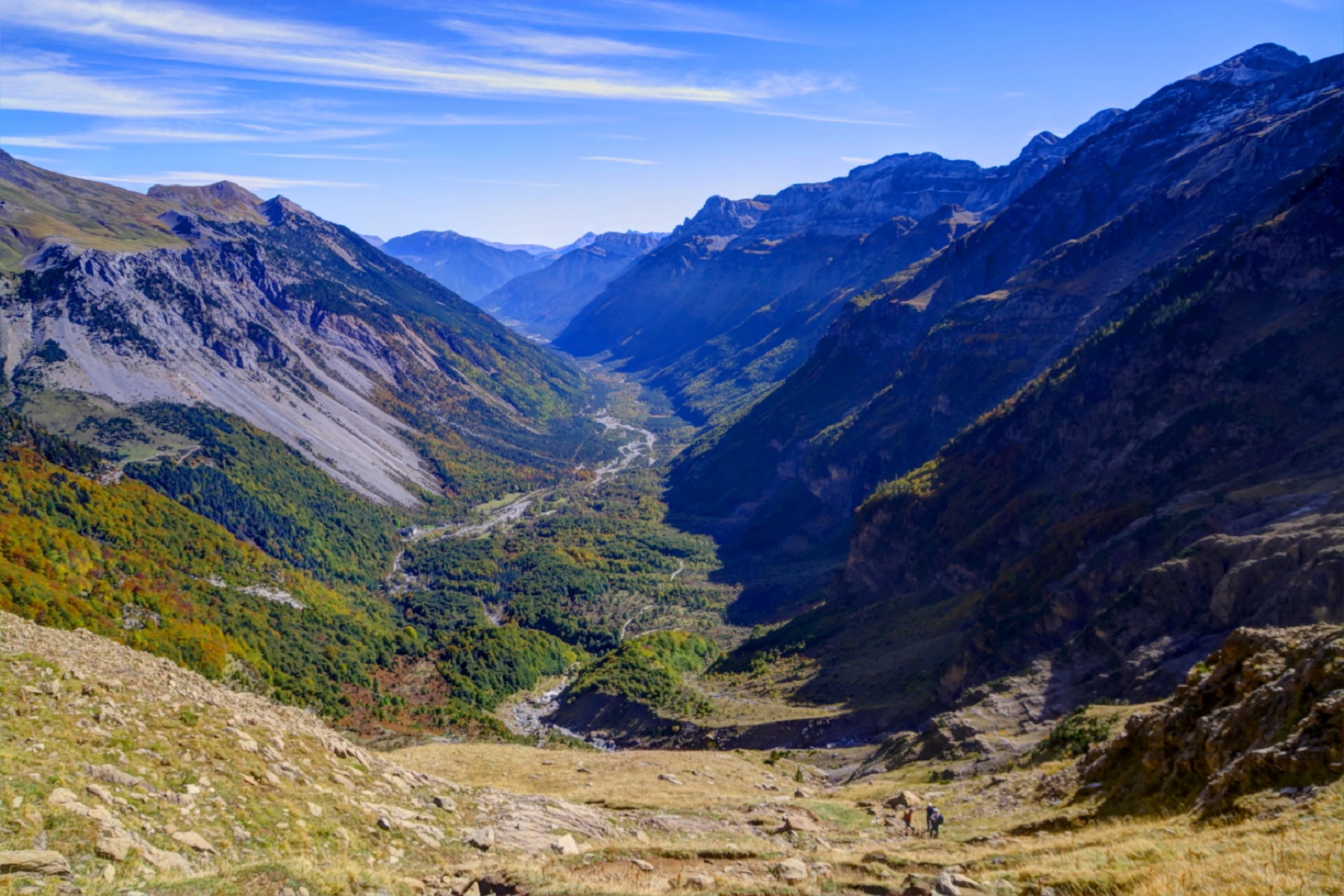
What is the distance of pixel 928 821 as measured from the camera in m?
31.5

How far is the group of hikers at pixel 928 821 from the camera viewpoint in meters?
30.7

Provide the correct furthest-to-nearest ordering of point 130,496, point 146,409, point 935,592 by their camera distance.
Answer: point 146,409 < point 130,496 < point 935,592

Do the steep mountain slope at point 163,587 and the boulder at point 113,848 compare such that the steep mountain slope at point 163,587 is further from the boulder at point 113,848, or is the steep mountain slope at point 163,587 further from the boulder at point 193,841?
the boulder at point 113,848

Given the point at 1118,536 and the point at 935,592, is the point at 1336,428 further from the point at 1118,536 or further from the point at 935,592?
the point at 935,592

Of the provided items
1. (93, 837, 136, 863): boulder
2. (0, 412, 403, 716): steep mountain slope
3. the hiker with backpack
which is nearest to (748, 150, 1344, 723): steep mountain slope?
the hiker with backpack

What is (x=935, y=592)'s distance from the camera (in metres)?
98.8

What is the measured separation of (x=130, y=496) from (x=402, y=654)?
48.8 metres

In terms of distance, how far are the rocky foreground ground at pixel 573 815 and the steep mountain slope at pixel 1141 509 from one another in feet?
78.2

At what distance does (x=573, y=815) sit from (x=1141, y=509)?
2421 inches

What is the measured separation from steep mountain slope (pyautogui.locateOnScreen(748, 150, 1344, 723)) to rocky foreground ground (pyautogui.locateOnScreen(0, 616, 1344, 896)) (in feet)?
78.2

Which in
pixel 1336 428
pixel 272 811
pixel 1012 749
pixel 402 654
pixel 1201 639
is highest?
pixel 1336 428

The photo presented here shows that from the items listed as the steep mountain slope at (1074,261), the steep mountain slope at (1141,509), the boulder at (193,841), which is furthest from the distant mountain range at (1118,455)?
the boulder at (193,841)

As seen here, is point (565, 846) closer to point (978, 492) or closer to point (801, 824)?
point (801, 824)

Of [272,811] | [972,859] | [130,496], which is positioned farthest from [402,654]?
[972,859]
